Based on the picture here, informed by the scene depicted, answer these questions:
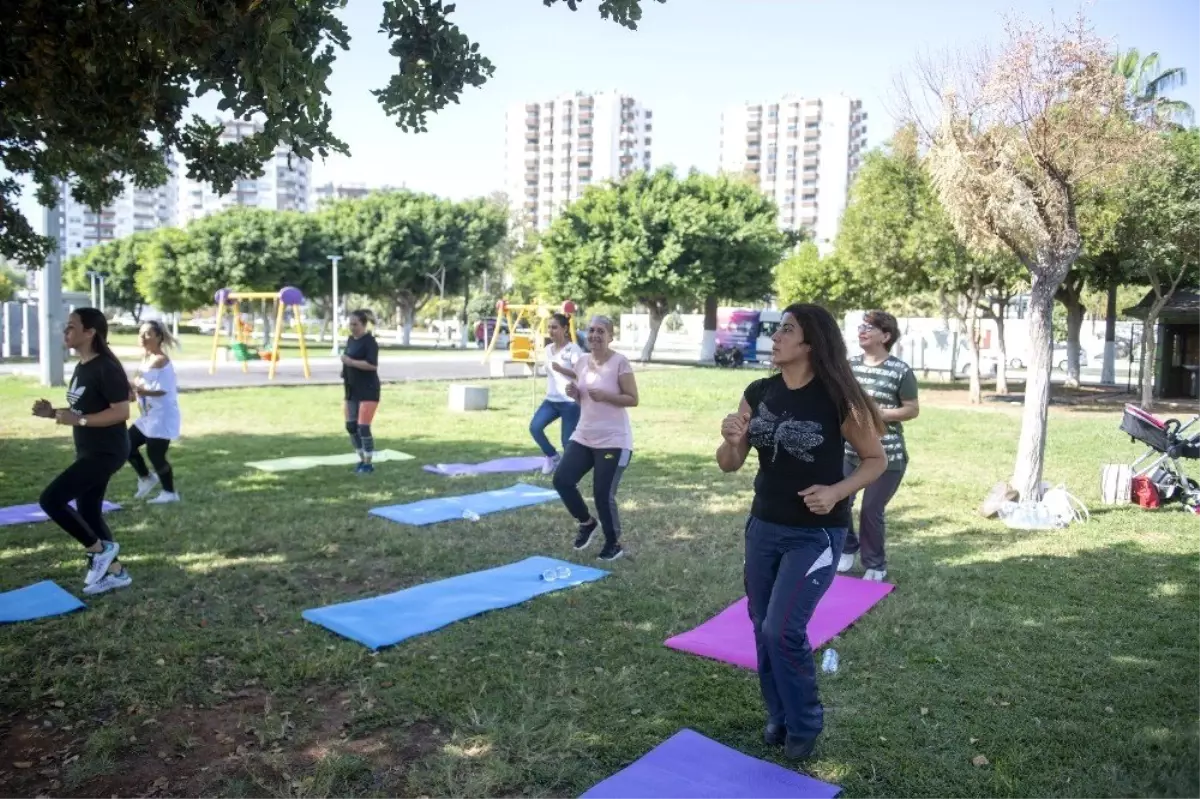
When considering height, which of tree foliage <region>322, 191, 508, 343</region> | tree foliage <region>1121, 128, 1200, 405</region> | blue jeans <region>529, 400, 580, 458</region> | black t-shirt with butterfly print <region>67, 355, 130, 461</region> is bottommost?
blue jeans <region>529, 400, 580, 458</region>

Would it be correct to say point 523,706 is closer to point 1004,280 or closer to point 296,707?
point 296,707

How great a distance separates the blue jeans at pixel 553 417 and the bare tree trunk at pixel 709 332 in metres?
33.0

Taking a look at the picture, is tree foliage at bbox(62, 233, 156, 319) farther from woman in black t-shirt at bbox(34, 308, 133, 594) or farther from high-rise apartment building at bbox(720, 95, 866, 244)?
high-rise apartment building at bbox(720, 95, 866, 244)

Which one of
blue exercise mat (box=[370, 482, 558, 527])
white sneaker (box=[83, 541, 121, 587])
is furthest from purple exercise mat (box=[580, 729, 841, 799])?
blue exercise mat (box=[370, 482, 558, 527])

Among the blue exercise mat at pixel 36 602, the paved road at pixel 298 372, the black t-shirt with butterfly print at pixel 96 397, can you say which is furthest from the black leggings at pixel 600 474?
the paved road at pixel 298 372

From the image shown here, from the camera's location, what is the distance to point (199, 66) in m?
3.83

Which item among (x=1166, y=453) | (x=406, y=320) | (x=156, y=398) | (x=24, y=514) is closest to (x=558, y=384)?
(x=156, y=398)

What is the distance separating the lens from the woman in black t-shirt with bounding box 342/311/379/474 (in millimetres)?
9602

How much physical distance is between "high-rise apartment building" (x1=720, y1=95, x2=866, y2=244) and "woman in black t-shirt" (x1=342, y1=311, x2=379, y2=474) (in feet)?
421

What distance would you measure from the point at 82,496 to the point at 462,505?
3.48 meters

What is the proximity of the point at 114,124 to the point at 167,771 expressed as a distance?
336 cm

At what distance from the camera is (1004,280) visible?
75.8 feet

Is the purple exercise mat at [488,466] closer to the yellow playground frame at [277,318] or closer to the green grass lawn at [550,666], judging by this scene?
the green grass lawn at [550,666]

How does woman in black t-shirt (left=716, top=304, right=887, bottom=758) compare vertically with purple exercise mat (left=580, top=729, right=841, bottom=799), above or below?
above
